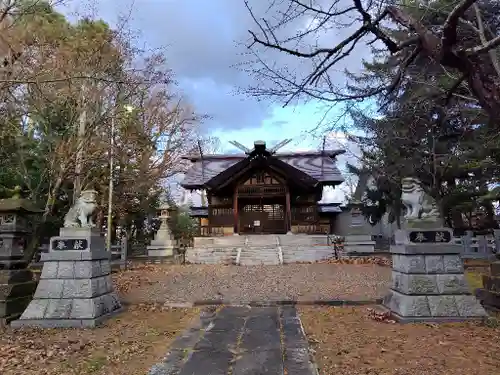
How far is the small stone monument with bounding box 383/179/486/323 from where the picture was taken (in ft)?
22.0

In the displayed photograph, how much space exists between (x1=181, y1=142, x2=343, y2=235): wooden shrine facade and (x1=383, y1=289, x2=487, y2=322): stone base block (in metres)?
19.5

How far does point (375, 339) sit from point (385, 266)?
35.5 feet

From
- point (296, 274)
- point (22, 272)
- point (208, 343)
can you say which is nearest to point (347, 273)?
point (296, 274)

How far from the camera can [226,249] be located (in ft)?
69.5

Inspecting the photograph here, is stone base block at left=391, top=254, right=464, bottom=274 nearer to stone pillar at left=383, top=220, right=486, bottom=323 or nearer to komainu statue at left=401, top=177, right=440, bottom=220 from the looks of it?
stone pillar at left=383, top=220, right=486, bottom=323

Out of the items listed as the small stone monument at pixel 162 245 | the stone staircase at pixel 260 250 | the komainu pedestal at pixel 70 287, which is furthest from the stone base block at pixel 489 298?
the small stone monument at pixel 162 245

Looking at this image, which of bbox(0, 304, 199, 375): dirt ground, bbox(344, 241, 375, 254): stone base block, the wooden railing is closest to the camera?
bbox(0, 304, 199, 375): dirt ground

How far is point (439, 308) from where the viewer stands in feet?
22.0

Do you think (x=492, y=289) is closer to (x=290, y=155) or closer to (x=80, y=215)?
(x=80, y=215)

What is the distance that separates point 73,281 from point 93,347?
1.79 metres

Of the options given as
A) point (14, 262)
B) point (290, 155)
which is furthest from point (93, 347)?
point (290, 155)

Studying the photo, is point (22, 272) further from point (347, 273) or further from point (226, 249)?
point (226, 249)

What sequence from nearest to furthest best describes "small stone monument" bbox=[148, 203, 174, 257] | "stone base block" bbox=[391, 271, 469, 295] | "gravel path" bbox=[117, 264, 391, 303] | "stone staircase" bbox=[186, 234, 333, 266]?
"stone base block" bbox=[391, 271, 469, 295] → "gravel path" bbox=[117, 264, 391, 303] → "stone staircase" bbox=[186, 234, 333, 266] → "small stone monument" bbox=[148, 203, 174, 257]

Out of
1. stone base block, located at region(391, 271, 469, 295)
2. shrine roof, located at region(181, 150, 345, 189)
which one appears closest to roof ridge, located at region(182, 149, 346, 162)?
shrine roof, located at region(181, 150, 345, 189)
